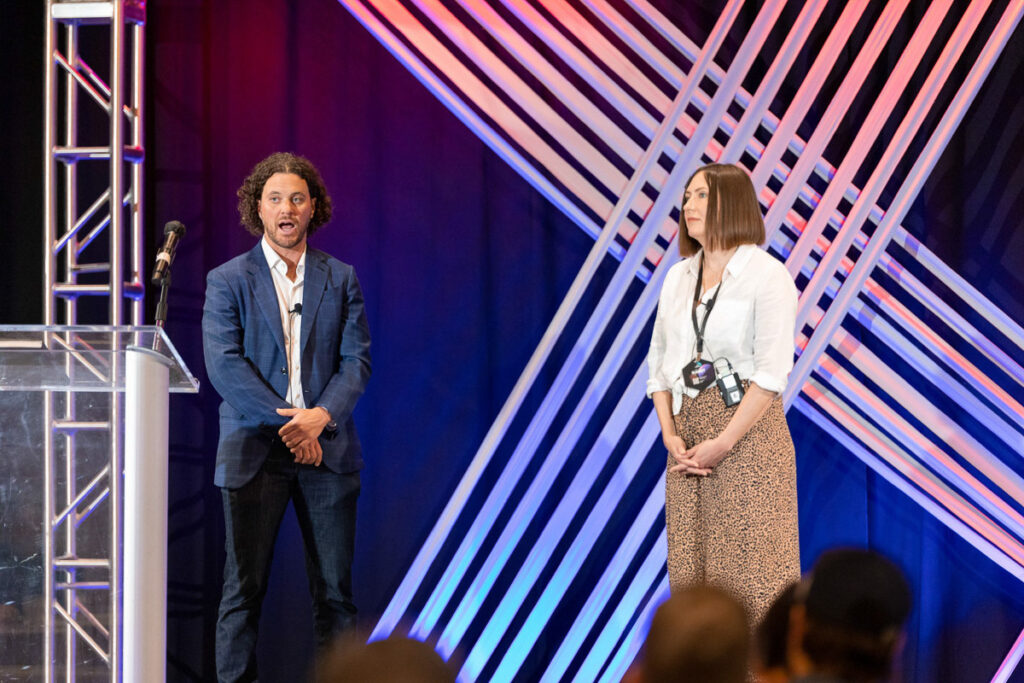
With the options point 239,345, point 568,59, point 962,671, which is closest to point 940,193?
point 568,59

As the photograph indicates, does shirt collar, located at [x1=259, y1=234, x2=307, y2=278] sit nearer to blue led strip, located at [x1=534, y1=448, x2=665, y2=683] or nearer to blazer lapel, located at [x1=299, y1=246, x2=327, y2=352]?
blazer lapel, located at [x1=299, y1=246, x2=327, y2=352]

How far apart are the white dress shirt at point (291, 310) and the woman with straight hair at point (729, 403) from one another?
993 millimetres

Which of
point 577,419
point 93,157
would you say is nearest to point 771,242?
point 577,419

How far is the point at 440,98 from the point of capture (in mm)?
3732

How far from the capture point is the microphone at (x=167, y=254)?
2812 mm

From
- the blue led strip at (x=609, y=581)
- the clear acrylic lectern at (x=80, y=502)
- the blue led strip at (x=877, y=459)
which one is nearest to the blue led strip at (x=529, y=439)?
the blue led strip at (x=609, y=581)

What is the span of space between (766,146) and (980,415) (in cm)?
119

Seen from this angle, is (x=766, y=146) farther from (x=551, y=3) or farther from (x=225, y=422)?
(x=225, y=422)

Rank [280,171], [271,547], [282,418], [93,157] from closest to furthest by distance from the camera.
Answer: [282,418]
[271,547]
[280,171]
[93,157]

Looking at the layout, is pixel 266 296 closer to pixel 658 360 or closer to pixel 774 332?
pixel 658 360

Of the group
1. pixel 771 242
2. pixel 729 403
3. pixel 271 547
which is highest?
pixel 771 242

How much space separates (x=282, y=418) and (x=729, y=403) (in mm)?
1174

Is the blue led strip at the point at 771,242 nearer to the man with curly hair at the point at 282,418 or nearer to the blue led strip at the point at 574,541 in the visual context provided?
the blue led strip at the point at 574,541

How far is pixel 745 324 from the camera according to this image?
267 centimetres
